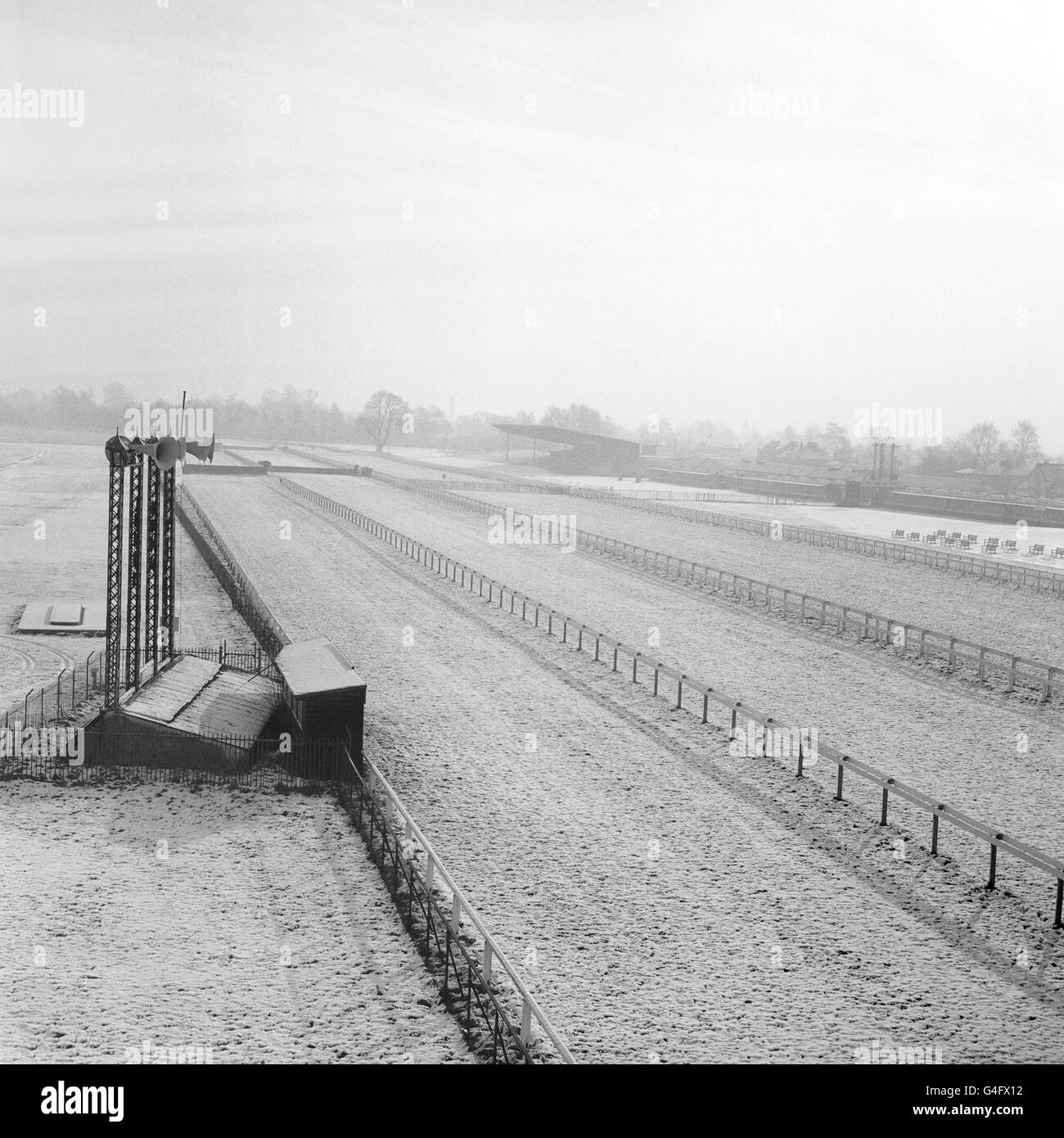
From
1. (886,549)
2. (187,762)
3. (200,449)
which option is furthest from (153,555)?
(886,549)

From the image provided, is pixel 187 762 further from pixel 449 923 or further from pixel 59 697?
pixel 449 923

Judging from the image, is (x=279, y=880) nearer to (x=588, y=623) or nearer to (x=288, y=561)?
(x=588, y=623)

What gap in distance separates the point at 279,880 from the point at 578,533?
4499 centimetres

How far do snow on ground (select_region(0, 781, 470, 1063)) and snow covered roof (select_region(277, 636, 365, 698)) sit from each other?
8.72ft

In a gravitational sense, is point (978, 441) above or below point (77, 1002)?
above

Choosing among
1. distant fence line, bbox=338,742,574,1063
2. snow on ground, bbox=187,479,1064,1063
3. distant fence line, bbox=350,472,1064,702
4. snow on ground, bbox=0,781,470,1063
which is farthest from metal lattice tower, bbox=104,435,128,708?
distant fence line, bbox=350,472,1064,702

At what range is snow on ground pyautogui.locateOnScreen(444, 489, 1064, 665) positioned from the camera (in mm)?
35438

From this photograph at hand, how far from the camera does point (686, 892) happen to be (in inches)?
572

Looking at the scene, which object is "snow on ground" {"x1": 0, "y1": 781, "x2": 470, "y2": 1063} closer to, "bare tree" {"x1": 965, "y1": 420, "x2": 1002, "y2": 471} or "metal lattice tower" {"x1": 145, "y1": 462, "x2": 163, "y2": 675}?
"metal lattice tower" {"x1": 145, "y1": 462, "x2": 163, "y2": 675}

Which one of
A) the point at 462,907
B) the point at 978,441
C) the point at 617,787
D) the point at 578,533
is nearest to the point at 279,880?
the point at 462,907

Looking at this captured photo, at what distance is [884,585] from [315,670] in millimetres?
29757

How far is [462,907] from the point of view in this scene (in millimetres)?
13719

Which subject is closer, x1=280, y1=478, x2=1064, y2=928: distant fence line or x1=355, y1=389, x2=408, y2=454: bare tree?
x1=280, y1=478, x2=1064, y2=928: distant fence line
